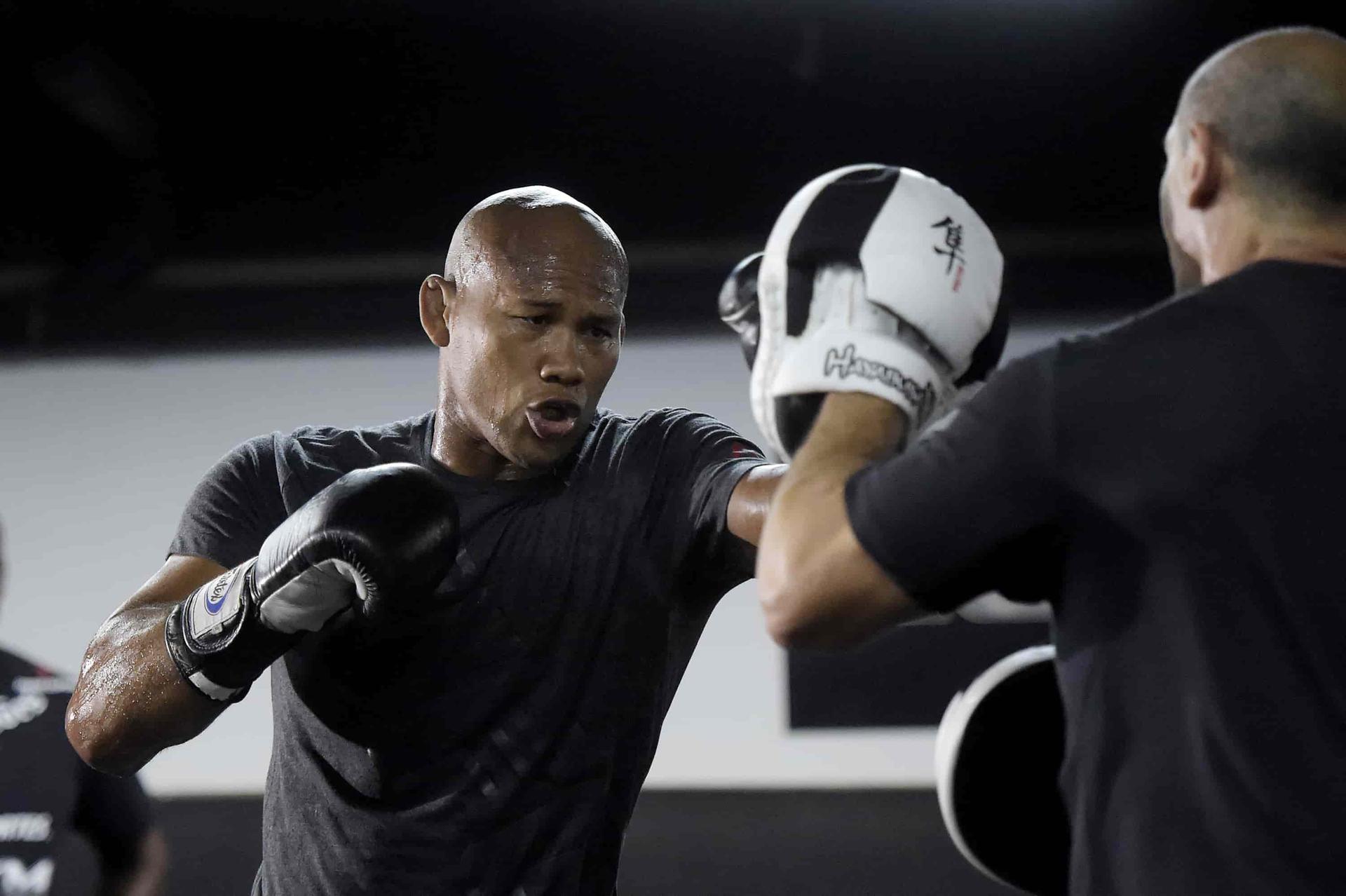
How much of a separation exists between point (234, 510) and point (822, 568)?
87cm

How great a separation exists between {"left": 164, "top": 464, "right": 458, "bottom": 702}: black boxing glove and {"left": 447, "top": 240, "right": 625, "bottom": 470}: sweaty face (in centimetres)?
23

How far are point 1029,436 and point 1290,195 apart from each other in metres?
0.27

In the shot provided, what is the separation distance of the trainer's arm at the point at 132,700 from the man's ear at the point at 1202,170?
3.45 ft

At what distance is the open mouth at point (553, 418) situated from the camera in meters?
1.47

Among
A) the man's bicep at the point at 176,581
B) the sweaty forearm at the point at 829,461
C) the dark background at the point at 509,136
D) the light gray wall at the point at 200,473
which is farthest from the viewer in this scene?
the light gray wall at the point at 200,473

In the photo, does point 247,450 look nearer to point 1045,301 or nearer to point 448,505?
point 448,505

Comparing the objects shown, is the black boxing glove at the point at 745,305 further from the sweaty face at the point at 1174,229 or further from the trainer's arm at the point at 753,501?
the sweaty face at the point at 1174,229

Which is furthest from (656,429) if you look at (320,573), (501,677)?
(320,573)

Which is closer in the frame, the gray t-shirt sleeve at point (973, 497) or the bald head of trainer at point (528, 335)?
the gray t-shirt sleeve at point (973, 497)

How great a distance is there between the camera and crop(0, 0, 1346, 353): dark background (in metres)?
3.30

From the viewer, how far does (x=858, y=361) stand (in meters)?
0.97

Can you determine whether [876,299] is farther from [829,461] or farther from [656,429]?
[656,429]

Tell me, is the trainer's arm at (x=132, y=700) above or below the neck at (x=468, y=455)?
below

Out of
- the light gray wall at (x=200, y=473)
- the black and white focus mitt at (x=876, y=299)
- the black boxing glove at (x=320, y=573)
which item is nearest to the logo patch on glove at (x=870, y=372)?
the black and white focus mitt at (x=876, y=299)
